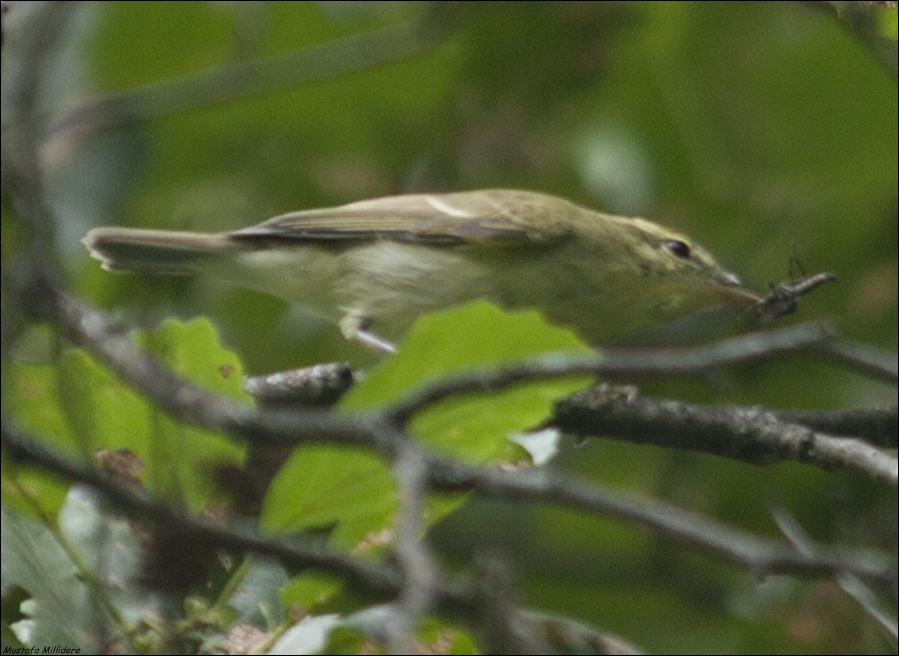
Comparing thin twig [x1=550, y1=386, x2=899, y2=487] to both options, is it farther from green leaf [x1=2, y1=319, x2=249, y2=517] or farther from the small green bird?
green leaf [x1=2, y1=319, x2=249, y2=517]

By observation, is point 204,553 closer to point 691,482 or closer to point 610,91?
point 691,482

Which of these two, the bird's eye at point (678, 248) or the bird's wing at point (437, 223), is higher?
the bird's wing at point (437, 223)

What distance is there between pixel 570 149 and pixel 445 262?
1590 millimetres

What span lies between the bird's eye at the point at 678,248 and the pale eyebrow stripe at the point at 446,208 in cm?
84

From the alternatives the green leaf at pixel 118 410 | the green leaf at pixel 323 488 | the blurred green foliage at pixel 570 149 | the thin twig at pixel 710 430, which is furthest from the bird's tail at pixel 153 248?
the green leaf at pixel 323 488

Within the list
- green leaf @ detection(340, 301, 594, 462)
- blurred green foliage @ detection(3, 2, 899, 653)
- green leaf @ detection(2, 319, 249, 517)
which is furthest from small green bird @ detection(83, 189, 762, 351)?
green leaf @ detection(340, 301, 594, 462)

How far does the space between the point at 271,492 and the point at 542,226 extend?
2.63 m

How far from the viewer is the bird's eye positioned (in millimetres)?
4984

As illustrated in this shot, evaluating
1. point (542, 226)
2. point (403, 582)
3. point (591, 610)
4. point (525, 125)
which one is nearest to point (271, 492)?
point (403, 582)

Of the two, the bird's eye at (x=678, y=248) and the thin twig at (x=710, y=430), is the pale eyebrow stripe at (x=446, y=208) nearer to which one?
the bird's eye at (x=678, y=248)

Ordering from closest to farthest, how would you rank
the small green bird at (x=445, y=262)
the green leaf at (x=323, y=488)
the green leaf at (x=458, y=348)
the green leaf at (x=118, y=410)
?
1. the green leaf at (x=458, y=348)
2. the green leaf at (x=323, y=488)
3. the green leaf at (x=118, y=410)
4. the small green bird at (x=445, y=262)

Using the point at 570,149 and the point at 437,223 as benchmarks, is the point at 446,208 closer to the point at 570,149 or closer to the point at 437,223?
the point at 437,223

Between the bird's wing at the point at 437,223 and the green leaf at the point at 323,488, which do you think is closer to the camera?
the green leaf at the point at 323,488

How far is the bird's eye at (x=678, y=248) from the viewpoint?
498 cm
